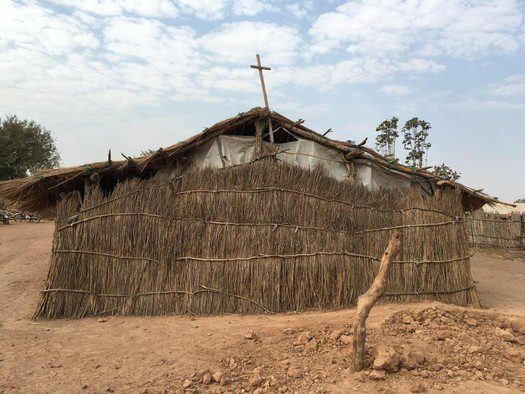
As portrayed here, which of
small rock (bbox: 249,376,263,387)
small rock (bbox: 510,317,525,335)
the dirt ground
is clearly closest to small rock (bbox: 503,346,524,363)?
the dirt ground

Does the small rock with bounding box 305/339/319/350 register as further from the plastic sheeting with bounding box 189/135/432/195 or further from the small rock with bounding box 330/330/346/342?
the plastic sheeting with bounding box 189/135/432/195

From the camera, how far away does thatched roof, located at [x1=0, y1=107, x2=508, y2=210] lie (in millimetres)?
6344

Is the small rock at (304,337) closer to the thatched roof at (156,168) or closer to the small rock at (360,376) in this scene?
the small rock at (360,376)

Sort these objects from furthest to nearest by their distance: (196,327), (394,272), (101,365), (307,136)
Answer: (307,136) → (394,272) → (196,327) → (101,365)

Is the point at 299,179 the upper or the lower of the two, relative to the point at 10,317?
upper

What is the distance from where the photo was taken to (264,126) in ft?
24.3

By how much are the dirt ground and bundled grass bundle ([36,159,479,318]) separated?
1.08 feet

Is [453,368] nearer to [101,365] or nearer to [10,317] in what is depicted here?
[101,365]

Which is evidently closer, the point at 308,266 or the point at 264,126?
the point at 308,266

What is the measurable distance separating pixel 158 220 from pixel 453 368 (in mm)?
4472

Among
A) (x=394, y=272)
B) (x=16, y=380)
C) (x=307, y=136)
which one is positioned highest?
(x=307, y=136)

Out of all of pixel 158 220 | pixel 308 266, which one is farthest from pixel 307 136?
pixel 158 220

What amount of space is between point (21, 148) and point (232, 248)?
25.5 meters

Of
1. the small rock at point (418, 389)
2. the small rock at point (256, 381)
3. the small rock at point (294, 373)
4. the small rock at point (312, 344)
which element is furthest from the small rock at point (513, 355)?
the small rock at point (256, 381)
